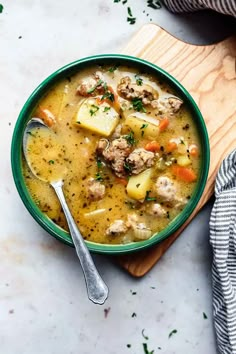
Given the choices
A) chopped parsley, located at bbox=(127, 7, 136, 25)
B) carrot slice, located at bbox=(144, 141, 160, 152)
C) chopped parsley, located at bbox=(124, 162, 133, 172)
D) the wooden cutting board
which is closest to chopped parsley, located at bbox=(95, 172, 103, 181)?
chopped parsley, located at bbox=(124, 162, 133, 172)

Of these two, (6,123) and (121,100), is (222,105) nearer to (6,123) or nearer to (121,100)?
(121,100)

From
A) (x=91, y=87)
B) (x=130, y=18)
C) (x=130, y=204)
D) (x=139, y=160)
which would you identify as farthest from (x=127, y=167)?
(x=130, y=18)

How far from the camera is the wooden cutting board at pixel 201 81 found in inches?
115

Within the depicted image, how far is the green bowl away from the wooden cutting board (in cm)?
19

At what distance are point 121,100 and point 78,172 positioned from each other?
1.18ft

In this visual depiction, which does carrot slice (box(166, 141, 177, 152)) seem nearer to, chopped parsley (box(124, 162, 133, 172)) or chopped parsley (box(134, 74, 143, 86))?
chopped parsley (box(124, 162, 133, 172))

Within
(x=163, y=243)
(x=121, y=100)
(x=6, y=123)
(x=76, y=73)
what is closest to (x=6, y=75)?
(x=6, y=123)

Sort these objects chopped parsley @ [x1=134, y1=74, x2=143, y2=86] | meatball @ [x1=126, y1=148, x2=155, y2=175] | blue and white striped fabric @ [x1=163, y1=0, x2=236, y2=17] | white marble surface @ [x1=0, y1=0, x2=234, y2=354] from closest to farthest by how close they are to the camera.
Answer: meatball @ [x1=126, y1=148, x2=155, y2=175], chopped parsley @ [x1=134, y1=74, x2=143, y2=86], blue and white striped fabric @ [x1=163, y1=0, x2=236, y2=17], white marble surface @ [x1=0, y1=0, x2=234, y2=354]

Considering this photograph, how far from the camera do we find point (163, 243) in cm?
296

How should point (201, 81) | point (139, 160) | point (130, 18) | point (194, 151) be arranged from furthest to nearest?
point (130, 18)
point (201, 81)
point (194, 151)
point (139, 160)

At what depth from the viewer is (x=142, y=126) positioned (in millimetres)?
2693

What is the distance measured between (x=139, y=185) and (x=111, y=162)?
153 millimetres

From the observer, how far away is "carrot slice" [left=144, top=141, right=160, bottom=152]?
2707 mm

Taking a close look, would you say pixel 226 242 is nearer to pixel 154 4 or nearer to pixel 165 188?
pixel 165 188
